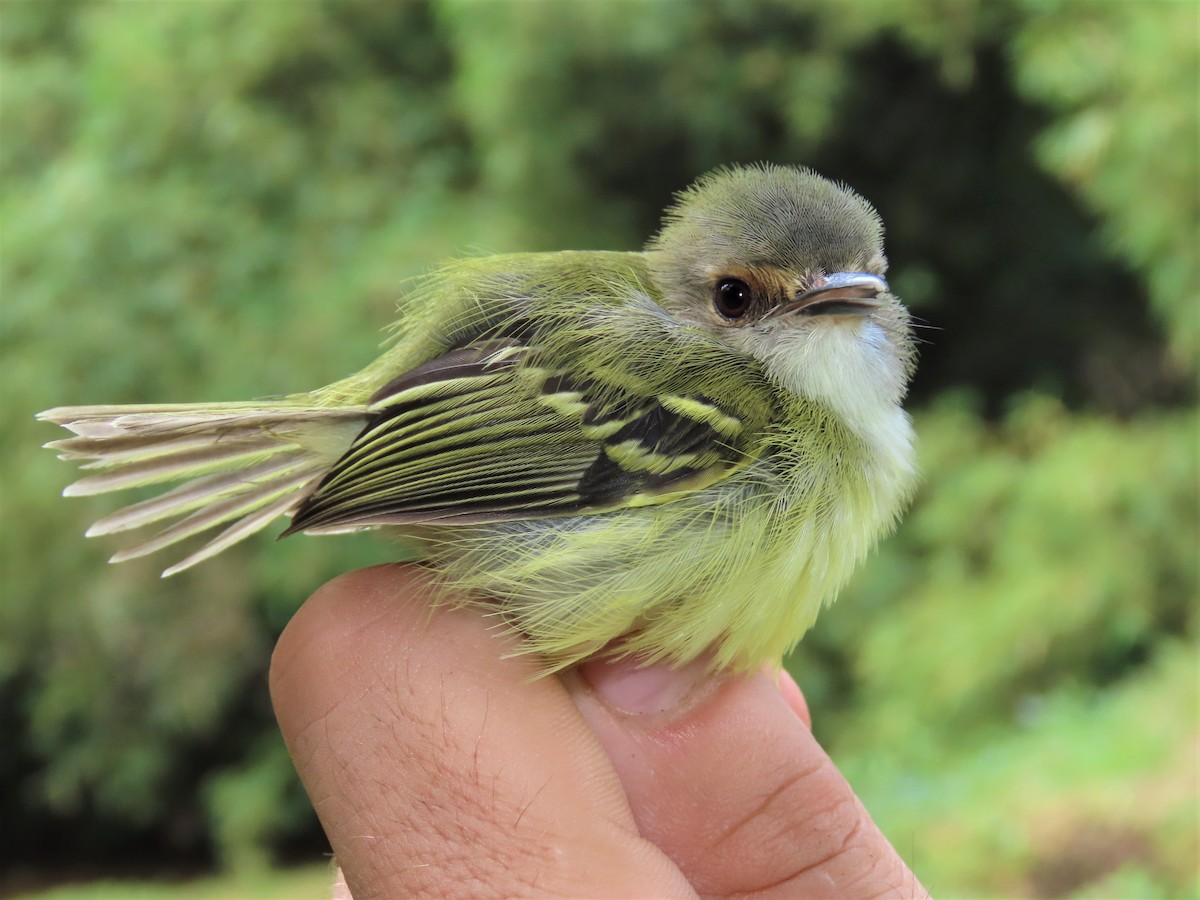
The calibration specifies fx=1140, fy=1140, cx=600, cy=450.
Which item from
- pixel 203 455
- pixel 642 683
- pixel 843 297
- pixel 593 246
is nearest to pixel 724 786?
pixel 642 683

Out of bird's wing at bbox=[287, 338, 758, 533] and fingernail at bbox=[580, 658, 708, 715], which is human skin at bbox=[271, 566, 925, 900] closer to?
fingernail at bbox=[580, 658, 708, 715]

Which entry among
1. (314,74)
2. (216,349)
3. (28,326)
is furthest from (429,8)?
(28,326)

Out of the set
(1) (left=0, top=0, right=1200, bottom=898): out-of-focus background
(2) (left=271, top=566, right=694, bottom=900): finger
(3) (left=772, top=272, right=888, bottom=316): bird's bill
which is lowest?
(2) (left=271, top=566, right=694, bottom=900): finger

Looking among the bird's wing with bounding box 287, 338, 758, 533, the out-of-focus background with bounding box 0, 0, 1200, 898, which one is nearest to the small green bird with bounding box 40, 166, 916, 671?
the bird's wing with bounding box 287, 338, 758, 533

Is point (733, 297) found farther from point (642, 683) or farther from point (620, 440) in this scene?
point (642, 683)

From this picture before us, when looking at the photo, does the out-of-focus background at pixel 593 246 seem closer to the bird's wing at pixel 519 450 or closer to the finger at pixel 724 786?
the finger at pixel 724 786

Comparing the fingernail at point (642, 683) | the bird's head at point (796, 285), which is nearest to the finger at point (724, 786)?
the fingernail at point (642, 683)

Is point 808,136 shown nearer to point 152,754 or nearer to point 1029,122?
point 1029,122
